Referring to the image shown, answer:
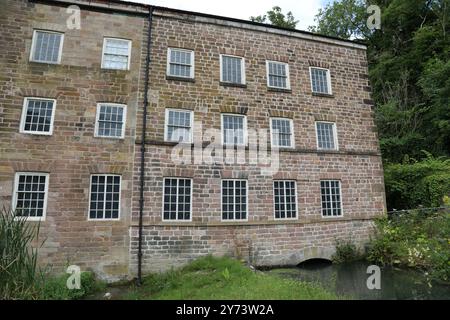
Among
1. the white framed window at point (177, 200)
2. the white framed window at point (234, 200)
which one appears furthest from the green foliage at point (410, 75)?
the white framed window at point (177, 200)

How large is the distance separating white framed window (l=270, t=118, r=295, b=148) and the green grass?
6.18 metres

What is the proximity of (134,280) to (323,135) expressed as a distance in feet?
37.2

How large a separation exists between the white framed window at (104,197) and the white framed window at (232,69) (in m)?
7.13

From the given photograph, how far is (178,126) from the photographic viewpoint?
12930 mm

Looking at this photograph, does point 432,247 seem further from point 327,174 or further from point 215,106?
point 215,106

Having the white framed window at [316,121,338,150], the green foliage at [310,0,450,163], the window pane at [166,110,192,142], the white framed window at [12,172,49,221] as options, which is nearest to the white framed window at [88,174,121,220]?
the white framed window at [12,172,49,221]

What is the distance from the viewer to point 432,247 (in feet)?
36.8

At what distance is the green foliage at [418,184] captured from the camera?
15.3 meters

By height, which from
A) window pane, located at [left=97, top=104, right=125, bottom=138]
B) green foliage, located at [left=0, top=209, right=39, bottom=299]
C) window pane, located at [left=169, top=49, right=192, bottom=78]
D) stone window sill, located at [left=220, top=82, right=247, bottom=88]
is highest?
window pane, located at [left=169, top=49, right=192, bottom=78]

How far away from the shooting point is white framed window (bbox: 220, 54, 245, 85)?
1425cm

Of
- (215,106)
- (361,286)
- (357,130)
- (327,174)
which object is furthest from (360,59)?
(361,286)

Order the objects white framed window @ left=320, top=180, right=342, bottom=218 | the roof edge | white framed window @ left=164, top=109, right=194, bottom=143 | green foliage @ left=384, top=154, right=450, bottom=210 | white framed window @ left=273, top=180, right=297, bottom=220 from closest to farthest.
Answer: white framed window @ left=164, top=109, right=194, bottom=143 → the roof edge → white framed window @ left=273, top=180, right=297, bottom=220 → white framed window @ left=320, top=180, right=342, bottom=218 → green foliage @ left=384, top=154, right=450, bottom=210

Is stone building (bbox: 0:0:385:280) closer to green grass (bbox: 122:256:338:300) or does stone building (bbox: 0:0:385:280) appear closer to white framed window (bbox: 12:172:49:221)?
white framed window (bbox: 12:172:49:221)

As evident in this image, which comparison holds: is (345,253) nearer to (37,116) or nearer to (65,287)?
(65,287)
